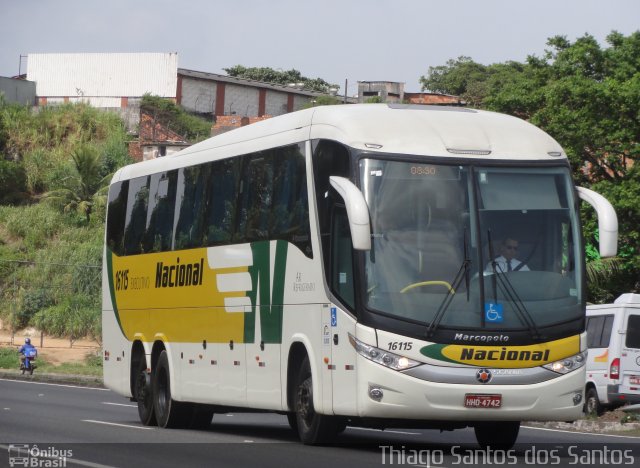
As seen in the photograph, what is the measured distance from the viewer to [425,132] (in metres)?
14.6

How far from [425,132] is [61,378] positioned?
987 inches

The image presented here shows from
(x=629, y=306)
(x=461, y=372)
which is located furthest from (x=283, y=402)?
(x=629, y=306)

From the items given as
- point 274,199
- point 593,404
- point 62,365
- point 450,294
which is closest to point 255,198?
point 274,199

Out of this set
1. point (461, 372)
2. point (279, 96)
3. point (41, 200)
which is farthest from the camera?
point (279, 96)

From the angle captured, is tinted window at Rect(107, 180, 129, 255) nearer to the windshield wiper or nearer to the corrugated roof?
the windshield wiper

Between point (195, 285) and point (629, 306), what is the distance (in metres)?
12.7

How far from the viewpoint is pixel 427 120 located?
1493cm

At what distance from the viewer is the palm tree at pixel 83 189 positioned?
60.7 meters

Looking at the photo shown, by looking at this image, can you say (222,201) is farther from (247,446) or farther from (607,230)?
(607,230)

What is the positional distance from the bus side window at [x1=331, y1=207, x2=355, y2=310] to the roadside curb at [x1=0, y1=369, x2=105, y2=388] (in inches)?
881

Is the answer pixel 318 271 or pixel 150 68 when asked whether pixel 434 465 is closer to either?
pixel 318 271

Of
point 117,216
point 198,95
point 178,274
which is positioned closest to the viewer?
point 178,274

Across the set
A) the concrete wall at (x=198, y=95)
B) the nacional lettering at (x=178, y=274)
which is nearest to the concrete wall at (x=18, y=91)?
the concrete wall at (x=198, y=95)

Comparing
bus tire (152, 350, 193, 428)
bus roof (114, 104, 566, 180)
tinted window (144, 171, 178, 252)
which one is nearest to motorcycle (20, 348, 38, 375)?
tinted window (144, 171, 178, 252)
